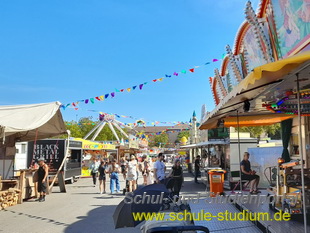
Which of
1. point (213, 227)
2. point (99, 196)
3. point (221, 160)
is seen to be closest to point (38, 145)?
point (99, 196)

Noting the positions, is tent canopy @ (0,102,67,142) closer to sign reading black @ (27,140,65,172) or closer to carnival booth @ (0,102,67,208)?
carnival booth @ (0,102,67,208)

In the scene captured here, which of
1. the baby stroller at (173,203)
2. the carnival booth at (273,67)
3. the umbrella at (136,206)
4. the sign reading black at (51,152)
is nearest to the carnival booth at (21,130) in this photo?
the sign reading black at (51,152)

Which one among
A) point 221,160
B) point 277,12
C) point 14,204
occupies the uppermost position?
point 277,12

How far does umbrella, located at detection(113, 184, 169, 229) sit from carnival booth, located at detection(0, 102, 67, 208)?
538 centimetres

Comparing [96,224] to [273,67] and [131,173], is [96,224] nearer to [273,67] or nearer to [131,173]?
[131,173]

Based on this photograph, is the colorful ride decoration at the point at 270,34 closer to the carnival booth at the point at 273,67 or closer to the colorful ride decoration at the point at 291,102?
the carnival booth at the point at 273,67

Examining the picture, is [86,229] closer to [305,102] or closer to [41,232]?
[41,232]

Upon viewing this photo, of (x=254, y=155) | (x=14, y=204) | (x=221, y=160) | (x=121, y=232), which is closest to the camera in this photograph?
(x=121, y=232)

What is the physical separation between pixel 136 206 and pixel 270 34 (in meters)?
5.00

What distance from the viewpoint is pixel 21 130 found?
8953 millimetres

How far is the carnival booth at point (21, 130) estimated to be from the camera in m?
9.54

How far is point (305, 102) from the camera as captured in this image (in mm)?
7359

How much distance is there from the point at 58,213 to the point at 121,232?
3.25 meters

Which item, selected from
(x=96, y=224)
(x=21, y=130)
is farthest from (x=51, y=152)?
(x=96, y=224)
